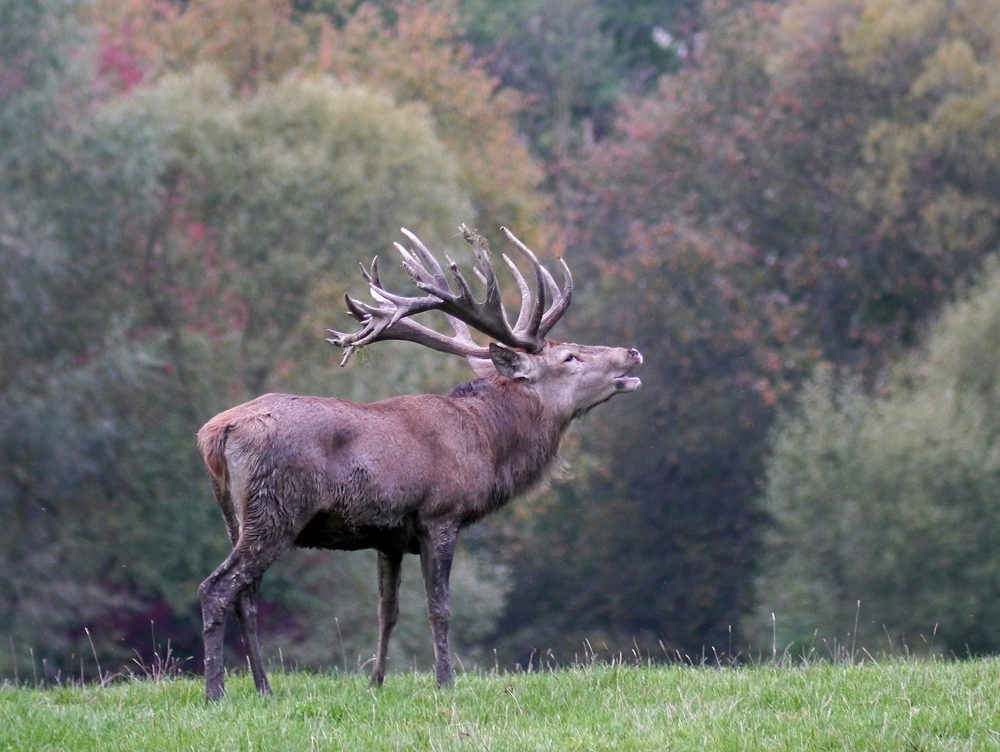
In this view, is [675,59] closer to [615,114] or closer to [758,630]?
[615,114]

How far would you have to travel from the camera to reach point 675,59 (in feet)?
148

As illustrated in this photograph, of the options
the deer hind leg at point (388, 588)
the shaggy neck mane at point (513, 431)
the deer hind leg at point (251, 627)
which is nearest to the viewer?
the deer hind leg at point (251, 627)

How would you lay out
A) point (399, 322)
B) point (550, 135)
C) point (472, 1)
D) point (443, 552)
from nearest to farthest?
1. point (443, 552)
2. point (399, 322)
3. point (550, 135)
4. point (472, 1)

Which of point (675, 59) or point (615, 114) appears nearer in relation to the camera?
point (615, 114)

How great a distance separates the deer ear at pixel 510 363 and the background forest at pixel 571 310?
31.5 feet

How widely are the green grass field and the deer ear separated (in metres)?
2.15

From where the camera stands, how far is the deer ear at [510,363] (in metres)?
10.2

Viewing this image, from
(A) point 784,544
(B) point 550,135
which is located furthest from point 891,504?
(B) point 550,135

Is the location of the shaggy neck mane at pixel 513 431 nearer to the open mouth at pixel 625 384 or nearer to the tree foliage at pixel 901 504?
the open mouth at pixel 625 384

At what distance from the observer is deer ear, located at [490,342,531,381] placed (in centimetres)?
1016

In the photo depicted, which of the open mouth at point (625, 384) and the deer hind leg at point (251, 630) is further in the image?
the open mouth at point (625, 384)

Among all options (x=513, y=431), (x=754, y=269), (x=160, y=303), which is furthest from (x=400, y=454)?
(x=754, y=269)

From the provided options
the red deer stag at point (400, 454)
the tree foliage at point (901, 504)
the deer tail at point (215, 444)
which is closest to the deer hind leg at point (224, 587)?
the red deer stag at point (400, 454)

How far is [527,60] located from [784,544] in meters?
19.1
